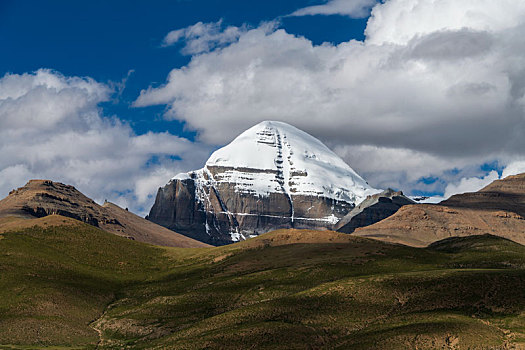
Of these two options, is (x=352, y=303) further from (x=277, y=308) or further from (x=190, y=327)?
(x=190, y=327)

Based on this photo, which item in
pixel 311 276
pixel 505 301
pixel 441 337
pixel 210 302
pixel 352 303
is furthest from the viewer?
pixel 311 276

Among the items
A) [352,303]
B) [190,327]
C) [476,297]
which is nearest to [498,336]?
[476,297]

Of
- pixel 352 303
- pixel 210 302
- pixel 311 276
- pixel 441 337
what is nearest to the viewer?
pixel 441 337

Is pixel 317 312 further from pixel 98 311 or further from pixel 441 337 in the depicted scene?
pixel 98 311

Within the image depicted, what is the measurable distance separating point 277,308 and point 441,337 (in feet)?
128

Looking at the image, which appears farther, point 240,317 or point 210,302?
point 210,302

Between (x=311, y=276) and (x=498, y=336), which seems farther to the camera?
(x=311, y=276)

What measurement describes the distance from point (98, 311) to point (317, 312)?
68.2 meters

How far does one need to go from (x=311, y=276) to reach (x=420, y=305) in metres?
46.0

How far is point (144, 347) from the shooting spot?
139500mm

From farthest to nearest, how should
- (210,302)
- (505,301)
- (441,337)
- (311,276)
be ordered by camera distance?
(311,276), (210,302), (505,301), (441,337)

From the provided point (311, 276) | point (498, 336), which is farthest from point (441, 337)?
point (311, 276)

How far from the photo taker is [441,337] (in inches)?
4552

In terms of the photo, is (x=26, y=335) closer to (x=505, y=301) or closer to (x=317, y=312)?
(x=317, y=312)
